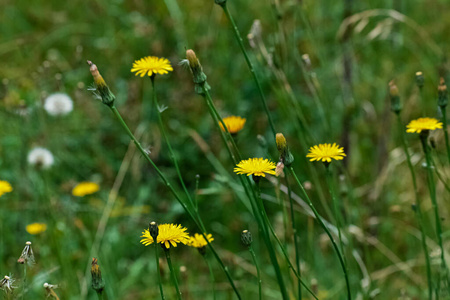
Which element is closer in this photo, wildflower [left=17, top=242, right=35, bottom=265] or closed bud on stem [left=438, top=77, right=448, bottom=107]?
wildflower [left=17, top=242, right=35, bottom=265]

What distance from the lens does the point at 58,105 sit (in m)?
2.42

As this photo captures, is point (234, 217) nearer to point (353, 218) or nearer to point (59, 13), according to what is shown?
point (353, 218)

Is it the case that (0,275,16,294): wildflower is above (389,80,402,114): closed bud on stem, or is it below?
below

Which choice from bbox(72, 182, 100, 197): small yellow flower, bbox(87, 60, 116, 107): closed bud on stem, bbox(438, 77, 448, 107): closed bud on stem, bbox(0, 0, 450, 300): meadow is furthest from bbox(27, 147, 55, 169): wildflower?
bbox(438, 77, 448, 107): closed bud on stem

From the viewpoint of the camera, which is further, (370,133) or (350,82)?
(370,133)

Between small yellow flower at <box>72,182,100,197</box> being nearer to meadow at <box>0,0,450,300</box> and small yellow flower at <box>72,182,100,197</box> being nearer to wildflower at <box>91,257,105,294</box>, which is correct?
meadow at <box>0,0,450,300</box>

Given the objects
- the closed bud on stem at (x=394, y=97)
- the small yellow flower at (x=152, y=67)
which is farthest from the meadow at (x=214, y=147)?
the small yellow flower at (x=152, y=67)

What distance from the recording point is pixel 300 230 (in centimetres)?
236

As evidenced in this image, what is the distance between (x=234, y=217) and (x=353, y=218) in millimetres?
496

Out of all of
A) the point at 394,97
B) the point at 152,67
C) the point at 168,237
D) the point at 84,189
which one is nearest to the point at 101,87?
the point at 152,67

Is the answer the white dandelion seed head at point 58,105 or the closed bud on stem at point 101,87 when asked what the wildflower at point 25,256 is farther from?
the white dandelion seed head at point 58,105

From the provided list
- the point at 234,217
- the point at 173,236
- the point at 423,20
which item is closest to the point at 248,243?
the point at 173,236

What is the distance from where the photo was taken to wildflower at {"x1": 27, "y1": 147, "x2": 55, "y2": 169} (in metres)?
2.18

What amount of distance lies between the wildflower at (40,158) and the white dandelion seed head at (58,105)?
199 millimetres
